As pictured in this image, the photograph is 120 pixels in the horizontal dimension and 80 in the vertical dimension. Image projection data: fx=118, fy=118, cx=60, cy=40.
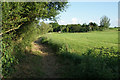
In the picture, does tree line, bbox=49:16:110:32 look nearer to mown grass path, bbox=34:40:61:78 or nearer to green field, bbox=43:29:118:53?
green field, bbox=43:29:118:53

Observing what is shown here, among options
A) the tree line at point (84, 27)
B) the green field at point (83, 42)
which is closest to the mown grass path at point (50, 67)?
the green field at point (83, 42)

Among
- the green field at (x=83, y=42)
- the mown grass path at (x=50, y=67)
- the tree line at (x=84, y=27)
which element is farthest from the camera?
the tree line at (x=84, y=27)

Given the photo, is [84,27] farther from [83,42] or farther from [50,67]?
[50,67]

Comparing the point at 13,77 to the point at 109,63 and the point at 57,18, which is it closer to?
the point at 109,63

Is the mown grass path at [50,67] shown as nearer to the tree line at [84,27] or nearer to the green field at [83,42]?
the green field at [83,42]

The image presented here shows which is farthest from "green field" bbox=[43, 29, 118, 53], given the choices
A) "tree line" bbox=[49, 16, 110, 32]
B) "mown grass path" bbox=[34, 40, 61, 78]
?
"tree line" bbox=[49, 16, 110, 32]

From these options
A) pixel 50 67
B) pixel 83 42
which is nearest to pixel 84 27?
pixel 83 42

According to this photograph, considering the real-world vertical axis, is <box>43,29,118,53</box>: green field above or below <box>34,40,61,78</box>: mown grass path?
above

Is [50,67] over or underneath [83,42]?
underneath

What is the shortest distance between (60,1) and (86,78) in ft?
17.8

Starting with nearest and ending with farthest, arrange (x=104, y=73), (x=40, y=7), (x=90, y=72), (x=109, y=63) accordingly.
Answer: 1. (x=104, y=73)
2. (x=90, y=72)
3. (x=109, y=63)
4. (x=40, y=7)

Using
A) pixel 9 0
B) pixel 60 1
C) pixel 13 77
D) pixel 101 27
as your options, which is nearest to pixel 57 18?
pixel 60 1

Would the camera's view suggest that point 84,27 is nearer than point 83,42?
No

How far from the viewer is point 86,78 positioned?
4152 millimetres
